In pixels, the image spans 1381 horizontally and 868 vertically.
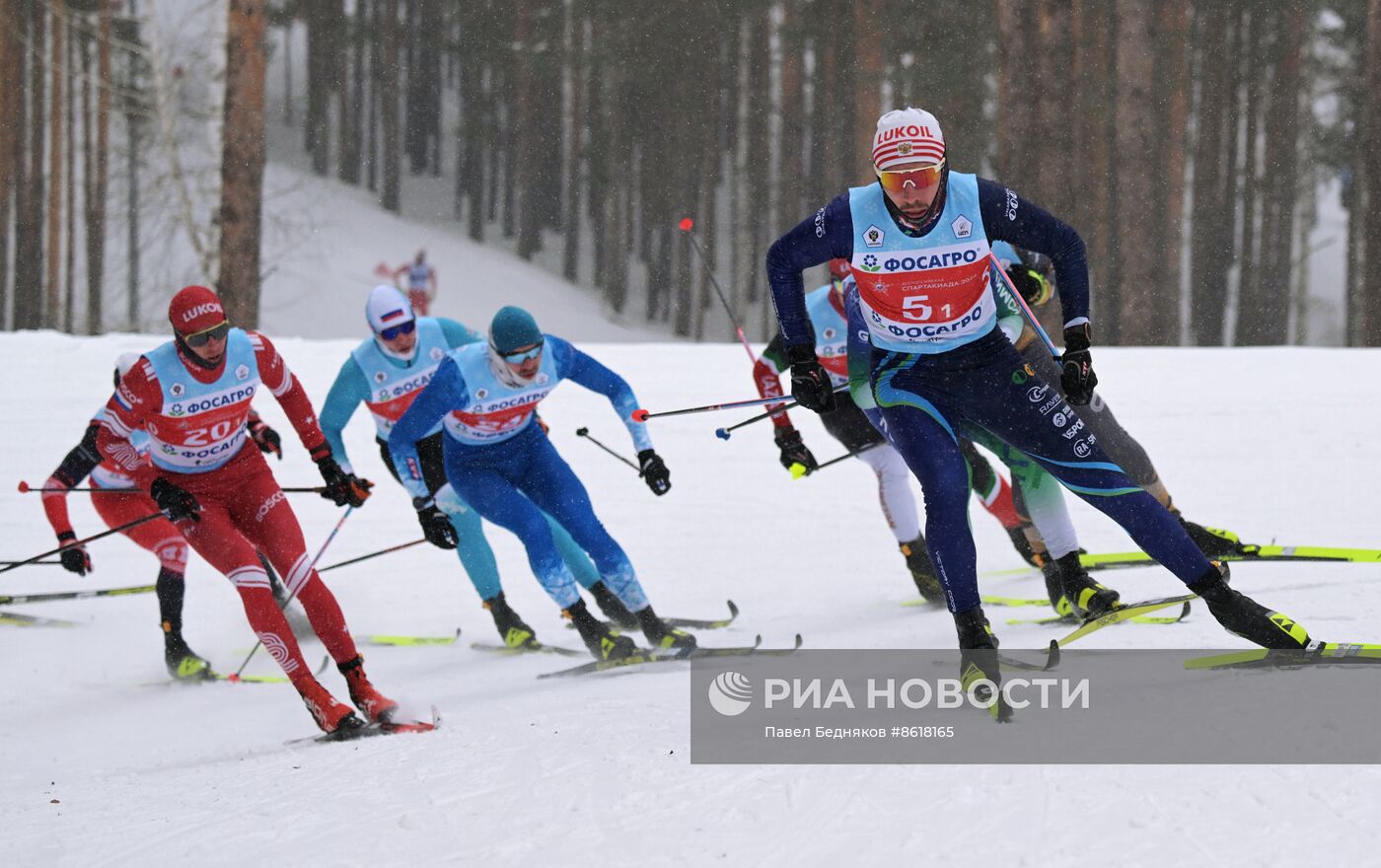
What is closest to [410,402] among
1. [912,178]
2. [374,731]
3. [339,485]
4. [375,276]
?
[339,485]

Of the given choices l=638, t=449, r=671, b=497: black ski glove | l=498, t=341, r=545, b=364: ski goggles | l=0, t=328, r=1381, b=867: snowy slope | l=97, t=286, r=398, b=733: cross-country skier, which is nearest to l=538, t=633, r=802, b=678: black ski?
l=0, t=328, r=1381, b=867: snowy slope

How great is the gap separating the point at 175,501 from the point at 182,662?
6.15 ft

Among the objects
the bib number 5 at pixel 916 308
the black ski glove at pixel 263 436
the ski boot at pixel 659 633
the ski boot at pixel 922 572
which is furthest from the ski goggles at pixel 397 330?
the bib number 5 at pixel 916 308

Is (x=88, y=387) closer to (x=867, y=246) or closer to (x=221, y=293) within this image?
Answer: (x=221, y=293)

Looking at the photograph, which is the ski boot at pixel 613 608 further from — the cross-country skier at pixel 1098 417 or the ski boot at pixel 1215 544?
the ski boot at pixel 1215 544

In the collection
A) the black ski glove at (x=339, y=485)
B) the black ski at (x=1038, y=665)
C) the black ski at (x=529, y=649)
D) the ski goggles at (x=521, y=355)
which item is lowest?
the black ski at (x=529, y=649)

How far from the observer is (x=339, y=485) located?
6.39 meters

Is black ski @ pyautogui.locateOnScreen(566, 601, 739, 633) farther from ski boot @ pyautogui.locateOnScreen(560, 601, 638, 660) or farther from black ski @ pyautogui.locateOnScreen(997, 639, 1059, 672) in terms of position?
black ski @ pyautogui.locateOnScreen(997, 639, 1059, 672)

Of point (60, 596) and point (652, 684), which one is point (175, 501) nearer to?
point (652, 684)

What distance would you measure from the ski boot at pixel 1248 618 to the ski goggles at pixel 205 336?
159 inches

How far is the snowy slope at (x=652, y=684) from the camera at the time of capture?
133 inches

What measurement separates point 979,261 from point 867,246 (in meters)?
0.37

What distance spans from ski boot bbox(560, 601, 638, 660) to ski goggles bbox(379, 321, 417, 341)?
6.52ft

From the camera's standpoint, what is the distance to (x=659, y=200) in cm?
3509
